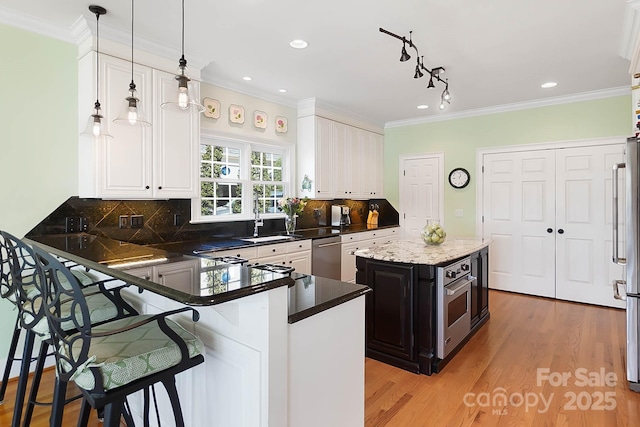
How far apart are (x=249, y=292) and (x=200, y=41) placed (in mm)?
2572

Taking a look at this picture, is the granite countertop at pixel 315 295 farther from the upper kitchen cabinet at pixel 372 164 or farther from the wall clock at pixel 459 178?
the wall clock at pixel 459 178

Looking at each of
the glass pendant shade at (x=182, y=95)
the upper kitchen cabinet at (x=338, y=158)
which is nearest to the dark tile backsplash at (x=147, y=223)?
the upper kitchen cabinet at (x=338, y=158)

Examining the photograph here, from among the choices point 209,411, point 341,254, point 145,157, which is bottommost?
point 209,411

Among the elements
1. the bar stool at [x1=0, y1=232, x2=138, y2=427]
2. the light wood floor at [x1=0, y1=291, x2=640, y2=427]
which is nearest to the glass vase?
the light wood floor at [x1=0, y1=291, x2=640, y2=427]

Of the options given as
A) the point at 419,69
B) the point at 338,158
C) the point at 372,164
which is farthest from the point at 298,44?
the point at 372,164

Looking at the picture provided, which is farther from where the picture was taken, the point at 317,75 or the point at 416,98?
the point at 416,98

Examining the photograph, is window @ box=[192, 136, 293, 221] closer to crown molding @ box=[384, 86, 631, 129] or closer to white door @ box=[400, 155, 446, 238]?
white door @ box=[400, 155, 446, 238]

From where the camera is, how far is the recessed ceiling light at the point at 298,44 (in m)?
2.94

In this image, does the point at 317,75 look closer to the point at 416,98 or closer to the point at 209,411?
the point at 416,98

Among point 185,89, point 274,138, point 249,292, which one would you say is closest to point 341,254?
point 274,138

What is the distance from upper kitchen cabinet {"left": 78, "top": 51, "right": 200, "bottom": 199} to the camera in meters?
2.74

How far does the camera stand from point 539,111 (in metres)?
4.73

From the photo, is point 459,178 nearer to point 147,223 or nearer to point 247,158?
point 247,158

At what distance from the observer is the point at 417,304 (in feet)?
8.98
